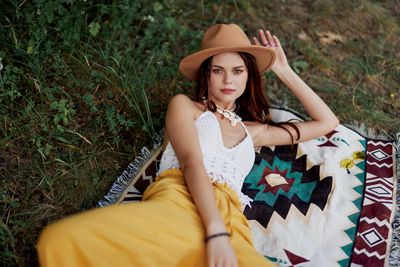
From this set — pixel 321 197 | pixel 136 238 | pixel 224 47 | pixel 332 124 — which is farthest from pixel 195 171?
pixel 332 124

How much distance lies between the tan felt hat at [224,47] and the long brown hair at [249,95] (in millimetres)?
47

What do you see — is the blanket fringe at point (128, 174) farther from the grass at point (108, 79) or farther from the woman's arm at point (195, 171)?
the woman's arm at point (195, 171)

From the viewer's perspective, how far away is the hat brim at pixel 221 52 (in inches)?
119

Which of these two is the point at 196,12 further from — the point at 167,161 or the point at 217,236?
the point at 217,236

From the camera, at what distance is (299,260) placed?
298 centimetres

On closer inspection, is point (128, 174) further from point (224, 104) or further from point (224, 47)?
point (224, 47)

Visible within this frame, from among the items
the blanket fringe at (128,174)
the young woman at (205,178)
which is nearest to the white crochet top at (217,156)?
the young woman at (205,178)

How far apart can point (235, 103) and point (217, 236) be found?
1.17 m

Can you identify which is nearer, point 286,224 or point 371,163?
point 286,224

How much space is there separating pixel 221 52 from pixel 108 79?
1.01 m

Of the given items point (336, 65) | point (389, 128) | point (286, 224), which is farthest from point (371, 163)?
point (336, 65)

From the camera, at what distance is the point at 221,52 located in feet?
10.1

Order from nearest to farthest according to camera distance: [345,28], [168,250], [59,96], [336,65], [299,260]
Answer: [168,250] < [299,260] < [59,96] < [336,65] < [345,28]

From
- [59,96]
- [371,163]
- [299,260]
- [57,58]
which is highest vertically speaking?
[57,58]
